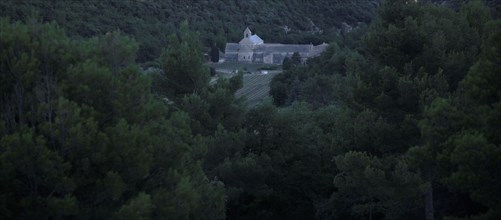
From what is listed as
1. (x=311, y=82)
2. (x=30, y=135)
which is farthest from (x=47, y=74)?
(x=311, y=82)

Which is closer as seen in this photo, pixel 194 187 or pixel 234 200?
pixel 194 187

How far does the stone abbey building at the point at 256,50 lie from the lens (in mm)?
60844

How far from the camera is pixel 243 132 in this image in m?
14.6

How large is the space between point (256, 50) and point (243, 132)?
160 feet

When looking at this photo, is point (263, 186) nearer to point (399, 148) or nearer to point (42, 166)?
point (399, 148)

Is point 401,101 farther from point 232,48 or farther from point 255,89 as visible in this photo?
point 232,48

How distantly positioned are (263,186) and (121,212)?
7192 mm

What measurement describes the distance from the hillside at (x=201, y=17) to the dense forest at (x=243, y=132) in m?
13.2

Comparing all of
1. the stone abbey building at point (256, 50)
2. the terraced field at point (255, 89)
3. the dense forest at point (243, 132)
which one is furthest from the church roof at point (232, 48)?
the dense forest at point (243, 132)

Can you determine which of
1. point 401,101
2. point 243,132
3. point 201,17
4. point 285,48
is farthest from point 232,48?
point 401,101

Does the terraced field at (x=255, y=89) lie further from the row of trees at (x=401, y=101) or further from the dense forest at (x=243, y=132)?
the row of trees at (x=401, y=101)

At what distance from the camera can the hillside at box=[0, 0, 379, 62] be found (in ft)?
127

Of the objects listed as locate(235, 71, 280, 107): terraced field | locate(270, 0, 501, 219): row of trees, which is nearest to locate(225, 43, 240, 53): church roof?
locate(235, 71, 280, 107): terraced field

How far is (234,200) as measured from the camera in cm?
1409
